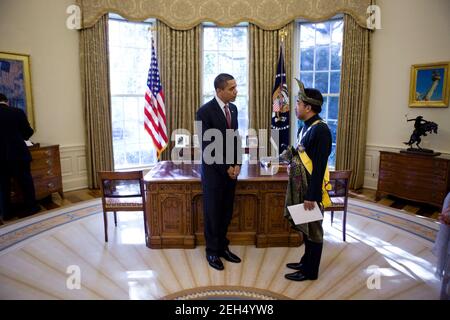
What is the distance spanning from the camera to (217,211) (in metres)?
2.94

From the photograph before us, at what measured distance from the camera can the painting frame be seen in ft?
15.4

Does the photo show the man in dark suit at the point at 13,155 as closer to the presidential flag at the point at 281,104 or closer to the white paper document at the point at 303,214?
the white paper document at the point at 303,214

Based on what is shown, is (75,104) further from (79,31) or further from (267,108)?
(267,108)

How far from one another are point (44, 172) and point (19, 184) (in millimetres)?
453

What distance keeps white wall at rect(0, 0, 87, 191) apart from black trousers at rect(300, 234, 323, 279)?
14.0 feet

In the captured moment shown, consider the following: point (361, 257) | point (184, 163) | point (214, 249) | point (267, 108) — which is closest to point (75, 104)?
point (184, 163)

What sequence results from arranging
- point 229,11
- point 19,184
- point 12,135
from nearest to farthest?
point 12,135, point 19,184, point 229,11

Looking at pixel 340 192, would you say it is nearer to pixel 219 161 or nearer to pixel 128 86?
pixel 219 161

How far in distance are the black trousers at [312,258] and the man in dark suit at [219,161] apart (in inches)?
25.2

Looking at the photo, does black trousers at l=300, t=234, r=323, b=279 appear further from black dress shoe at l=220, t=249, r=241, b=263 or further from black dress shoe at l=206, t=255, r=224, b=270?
black dress shoe at l=206, t=255, r=224, b=270

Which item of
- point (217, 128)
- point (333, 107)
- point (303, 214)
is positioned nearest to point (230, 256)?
point (303, 214)

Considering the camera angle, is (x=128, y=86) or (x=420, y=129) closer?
(x=420, y=129)

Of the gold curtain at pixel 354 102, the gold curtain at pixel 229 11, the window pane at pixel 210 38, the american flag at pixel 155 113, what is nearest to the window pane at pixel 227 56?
the window pane at pixel 210 38

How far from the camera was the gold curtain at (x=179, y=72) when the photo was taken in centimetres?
571
